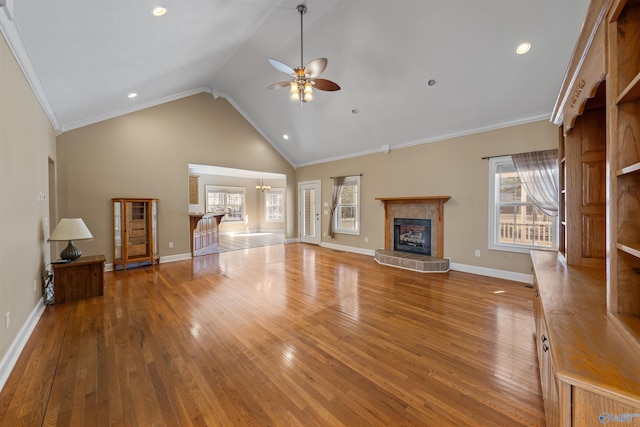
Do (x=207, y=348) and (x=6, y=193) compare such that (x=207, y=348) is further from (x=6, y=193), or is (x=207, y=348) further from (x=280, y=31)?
(x=280, y=31)

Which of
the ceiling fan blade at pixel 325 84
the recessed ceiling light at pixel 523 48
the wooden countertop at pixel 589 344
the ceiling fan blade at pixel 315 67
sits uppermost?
the recessed ceiling light at pixel 523 48

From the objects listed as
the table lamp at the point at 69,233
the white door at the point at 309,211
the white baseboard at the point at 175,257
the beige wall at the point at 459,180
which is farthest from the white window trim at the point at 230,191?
the table lamp at the point at 69,233

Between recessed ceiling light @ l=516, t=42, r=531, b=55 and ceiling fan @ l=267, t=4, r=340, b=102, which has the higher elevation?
recessed ceiling light @ l=516, t=42, r=531, b=55

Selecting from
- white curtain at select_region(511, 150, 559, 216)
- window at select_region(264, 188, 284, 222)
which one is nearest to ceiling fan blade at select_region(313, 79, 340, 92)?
white curtain at select_region(511, 150, 559, 216)

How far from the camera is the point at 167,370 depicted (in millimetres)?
1994

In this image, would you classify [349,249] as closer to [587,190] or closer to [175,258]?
[175,258]

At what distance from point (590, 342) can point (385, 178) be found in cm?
532

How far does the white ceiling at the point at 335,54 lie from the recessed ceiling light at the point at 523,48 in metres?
0.06

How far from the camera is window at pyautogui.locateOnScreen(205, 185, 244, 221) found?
10.6 meters

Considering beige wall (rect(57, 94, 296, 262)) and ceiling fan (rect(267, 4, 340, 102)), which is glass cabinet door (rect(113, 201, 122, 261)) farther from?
ceiling fan (rect(267, 4, 340, 102))

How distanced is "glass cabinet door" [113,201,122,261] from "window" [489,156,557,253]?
704 centimetres

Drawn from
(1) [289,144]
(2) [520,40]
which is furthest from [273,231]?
(2) [520,40]

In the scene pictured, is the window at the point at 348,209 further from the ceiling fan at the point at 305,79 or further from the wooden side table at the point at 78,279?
the wooden side table at the point at 78,279

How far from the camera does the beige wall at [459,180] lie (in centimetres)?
429
